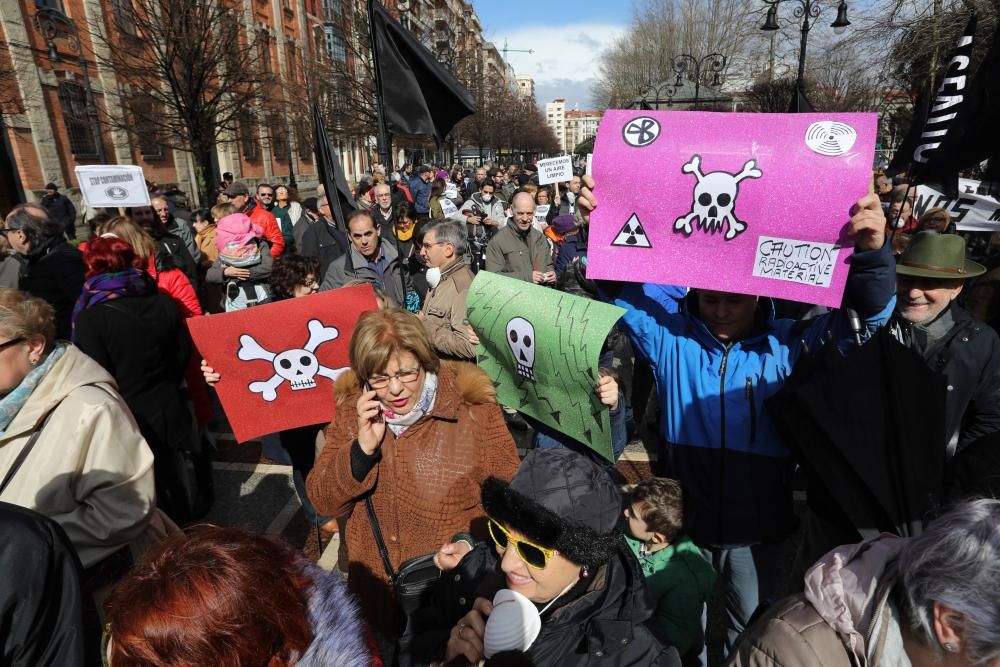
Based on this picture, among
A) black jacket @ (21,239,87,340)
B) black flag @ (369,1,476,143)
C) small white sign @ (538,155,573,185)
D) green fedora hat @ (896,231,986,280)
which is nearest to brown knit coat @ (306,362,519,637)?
green fedora hat @ (896,231,986,280)

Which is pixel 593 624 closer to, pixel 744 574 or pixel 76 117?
pixel 744 574

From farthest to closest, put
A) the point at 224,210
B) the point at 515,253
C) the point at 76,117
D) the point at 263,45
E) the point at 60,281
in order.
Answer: the point at 263,45
the point at 76,117
the point at 224,210
the point at 515,253
the point at 60,281

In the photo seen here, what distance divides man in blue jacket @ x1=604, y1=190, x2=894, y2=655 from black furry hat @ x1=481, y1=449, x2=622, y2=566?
2.57ft

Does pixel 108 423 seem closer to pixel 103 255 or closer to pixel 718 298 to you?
pixel 103 255

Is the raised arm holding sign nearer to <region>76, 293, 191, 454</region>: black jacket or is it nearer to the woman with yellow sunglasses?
the woman with yellow sunglasses

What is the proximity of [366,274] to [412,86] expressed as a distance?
157cm

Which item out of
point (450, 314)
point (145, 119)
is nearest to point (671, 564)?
point (450, 314)

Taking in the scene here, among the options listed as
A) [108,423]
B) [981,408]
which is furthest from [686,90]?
[108,423]

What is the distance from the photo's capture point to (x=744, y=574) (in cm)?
226

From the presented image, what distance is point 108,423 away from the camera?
201 centimetres

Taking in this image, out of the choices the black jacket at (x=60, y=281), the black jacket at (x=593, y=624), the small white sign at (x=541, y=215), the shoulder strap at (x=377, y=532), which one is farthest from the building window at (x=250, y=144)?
the black jacket at (x=593, y=624)

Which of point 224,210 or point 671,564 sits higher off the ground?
point 224,210

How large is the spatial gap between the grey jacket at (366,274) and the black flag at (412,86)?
1068mm

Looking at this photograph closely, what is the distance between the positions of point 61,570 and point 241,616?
688 mm
